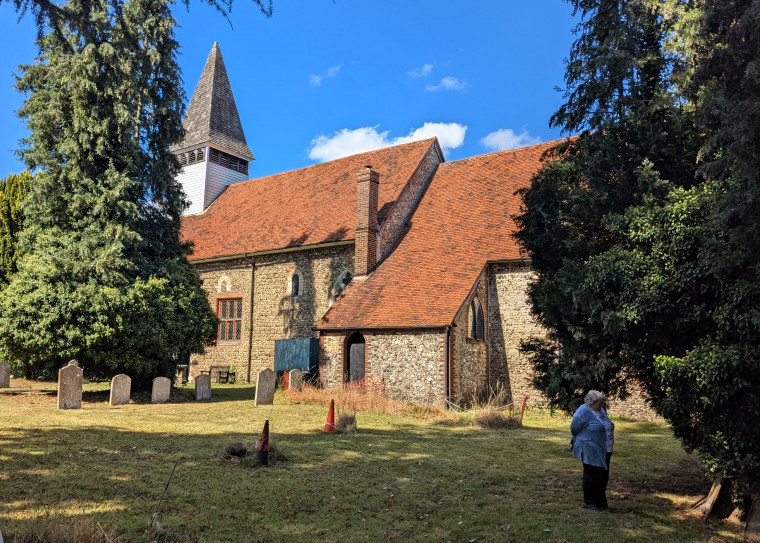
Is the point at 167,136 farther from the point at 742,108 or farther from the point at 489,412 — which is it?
the point at 742,108

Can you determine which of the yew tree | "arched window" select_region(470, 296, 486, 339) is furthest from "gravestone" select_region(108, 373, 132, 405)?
"arched window" select_region(470, 296, 486, 339)

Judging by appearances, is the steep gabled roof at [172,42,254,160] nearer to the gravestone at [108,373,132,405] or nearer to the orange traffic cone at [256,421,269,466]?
the gravestone at [108,373,132,405]

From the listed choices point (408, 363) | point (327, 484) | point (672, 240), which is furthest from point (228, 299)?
point (672, 240)

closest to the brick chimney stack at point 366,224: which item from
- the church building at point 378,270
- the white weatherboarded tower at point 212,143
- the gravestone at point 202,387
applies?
the church building at point 378,270

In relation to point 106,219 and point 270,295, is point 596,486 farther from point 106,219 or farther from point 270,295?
point 270,295

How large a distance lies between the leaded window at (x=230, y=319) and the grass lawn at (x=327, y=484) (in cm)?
1261

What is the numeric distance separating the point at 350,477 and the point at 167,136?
1577 centimetres

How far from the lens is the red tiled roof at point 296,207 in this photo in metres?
24.1

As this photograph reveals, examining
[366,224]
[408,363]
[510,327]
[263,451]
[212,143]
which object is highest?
[212,143]

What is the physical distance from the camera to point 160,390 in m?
17.2

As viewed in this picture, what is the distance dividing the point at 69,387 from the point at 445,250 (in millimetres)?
12755

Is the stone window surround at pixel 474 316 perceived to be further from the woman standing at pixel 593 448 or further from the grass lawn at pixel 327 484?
the woman standing at pixel 593 448

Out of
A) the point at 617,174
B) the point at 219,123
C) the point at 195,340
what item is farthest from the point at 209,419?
the point at 219,123

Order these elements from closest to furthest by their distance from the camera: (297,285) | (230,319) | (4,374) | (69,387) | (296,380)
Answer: (69,387)
(296,380)
(4,374)
(297,285)
(230,319)
